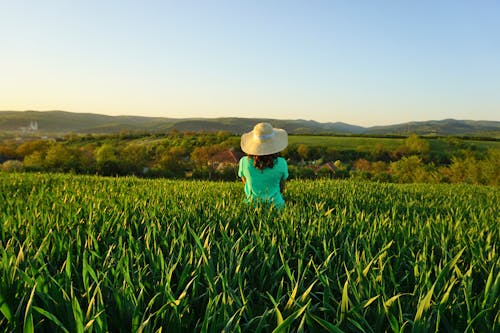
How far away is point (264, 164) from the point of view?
5.40 metres

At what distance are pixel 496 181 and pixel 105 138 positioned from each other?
6119cm

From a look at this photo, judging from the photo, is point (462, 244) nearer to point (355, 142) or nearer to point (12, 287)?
point (12, 287)

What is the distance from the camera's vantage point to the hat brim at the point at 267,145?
523cm

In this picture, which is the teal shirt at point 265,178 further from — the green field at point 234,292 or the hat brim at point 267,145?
the green field at point 234,292

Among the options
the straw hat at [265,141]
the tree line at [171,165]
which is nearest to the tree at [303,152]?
the tree line at [171,165]

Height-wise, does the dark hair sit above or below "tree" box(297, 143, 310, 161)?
above

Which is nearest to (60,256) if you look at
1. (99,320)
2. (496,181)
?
(99,320)

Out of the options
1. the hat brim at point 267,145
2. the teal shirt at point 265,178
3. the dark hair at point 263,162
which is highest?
the hat brim at point 267,145

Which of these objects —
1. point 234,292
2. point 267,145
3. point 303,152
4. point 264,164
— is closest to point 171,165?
point 264,164

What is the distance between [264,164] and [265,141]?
0.33 metres

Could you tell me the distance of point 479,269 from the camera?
2.19 metres

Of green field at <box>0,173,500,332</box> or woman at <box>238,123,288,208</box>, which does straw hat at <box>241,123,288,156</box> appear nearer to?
woman at <box>238,123,288,208</box>

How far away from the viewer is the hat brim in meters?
5.23

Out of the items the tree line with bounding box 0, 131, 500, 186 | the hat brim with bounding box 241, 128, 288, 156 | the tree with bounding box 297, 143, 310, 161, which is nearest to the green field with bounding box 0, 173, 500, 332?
the hat brim with bounding box 241, 128, 288, 156
